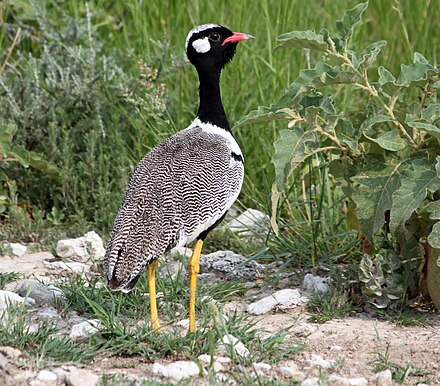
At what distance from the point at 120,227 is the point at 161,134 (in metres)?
1.53

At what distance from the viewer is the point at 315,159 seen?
550 cm

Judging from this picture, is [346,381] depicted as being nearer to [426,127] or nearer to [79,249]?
[426,127]

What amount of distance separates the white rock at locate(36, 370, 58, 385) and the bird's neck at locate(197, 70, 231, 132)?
1.75 m

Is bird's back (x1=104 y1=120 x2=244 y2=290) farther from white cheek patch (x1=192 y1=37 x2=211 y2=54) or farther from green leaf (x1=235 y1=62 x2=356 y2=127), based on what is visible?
white cheek patch (x1=192 y1=37 x2=211 y2=54)

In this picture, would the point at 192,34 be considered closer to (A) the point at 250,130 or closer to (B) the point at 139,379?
(A) the point at 250,130

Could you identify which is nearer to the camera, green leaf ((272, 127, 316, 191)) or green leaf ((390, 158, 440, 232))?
green leaf ((390, 158, 440, 232))

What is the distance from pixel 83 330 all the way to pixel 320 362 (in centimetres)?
100

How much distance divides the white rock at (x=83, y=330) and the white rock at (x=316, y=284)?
3.82 feet

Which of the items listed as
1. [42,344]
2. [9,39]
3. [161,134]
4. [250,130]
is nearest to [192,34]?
[161,134]

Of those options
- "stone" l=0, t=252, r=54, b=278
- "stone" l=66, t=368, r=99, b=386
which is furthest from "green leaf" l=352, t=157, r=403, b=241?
"stone" l=0, t=252, r=54, b=278

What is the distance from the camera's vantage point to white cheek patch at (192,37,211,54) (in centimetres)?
475

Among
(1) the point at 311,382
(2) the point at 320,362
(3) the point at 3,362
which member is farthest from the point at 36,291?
(1) the point at 311,382

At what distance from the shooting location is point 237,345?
374cm

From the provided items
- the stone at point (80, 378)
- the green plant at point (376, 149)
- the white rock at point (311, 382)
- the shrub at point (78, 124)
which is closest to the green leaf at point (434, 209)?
the green plant at point (376, 149)
